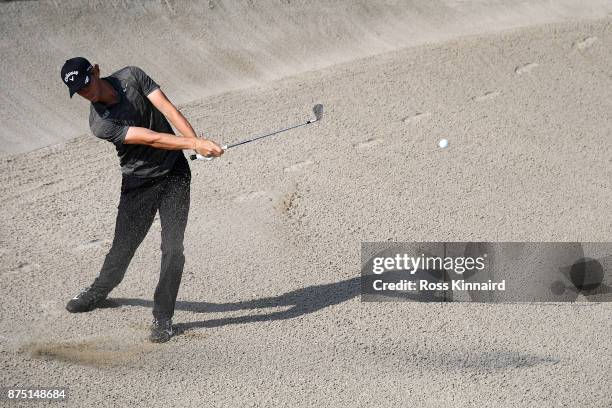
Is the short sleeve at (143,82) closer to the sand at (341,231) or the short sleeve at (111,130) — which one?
the short sleeve at (111,130)

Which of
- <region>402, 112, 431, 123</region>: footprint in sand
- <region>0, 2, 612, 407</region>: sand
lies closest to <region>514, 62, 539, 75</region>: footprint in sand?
<region>0, 2, 612, 407</region>: sand

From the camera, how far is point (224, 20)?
38.1ft

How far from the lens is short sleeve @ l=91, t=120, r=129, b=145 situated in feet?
20.4

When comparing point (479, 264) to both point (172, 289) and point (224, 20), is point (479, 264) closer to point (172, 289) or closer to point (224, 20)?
point (172, 289)

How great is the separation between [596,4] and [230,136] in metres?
6.00

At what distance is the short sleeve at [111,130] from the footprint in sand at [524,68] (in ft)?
19.2

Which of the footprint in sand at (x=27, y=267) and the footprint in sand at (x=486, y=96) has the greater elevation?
the footprint in sand at (x=486, y=96)

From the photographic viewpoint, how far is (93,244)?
788cm

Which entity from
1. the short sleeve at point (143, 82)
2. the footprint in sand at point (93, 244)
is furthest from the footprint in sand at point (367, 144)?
the short sleeve at point (143, 82)

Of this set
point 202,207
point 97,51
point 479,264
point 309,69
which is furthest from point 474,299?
point 97,51

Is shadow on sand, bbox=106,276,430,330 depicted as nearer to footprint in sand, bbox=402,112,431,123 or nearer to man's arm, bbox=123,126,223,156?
man's arm, bbox=123,126,223,156

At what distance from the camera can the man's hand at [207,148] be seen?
6352 mm

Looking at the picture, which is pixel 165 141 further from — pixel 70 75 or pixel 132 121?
pixel 70 75

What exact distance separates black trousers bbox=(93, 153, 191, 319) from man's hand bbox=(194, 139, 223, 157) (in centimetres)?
30
